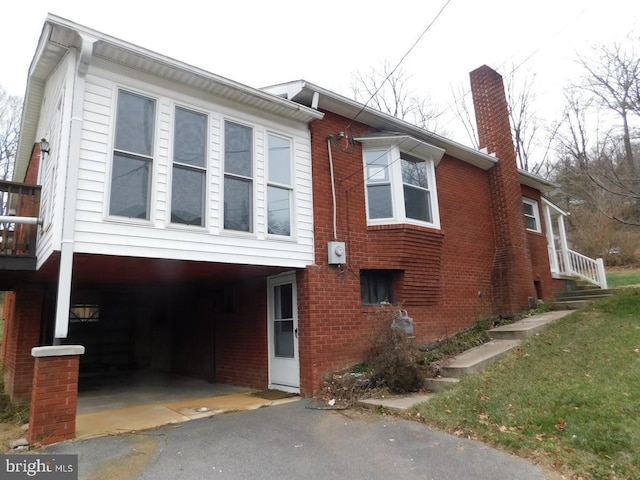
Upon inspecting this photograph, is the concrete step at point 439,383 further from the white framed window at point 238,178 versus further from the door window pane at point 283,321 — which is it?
the white framed window at point 238,178

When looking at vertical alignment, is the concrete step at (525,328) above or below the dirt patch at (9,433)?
above

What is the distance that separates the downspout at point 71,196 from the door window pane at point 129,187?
509 millimetres

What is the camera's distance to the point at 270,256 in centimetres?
736

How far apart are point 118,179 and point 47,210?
1360 mm

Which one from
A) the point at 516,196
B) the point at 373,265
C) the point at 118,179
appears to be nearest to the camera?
the point at 118,179

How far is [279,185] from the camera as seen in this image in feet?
25.5

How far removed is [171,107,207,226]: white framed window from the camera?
6512 mm

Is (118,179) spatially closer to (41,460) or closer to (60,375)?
(60,375)

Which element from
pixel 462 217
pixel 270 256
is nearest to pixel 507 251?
pixel 462 217

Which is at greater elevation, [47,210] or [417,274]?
[47,210]

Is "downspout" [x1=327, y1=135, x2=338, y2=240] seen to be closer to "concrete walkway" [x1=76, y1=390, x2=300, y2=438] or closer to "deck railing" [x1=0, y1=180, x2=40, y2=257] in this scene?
"concrete walkway" [x1=76, y1=390, x2=300, y2=438]

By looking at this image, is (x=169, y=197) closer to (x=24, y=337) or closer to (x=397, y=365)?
(x=397, y=365)

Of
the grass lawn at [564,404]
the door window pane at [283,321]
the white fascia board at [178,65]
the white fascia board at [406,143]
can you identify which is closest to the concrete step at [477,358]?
the grass lawn at [564,404]

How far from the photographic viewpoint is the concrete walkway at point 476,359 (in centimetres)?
643
